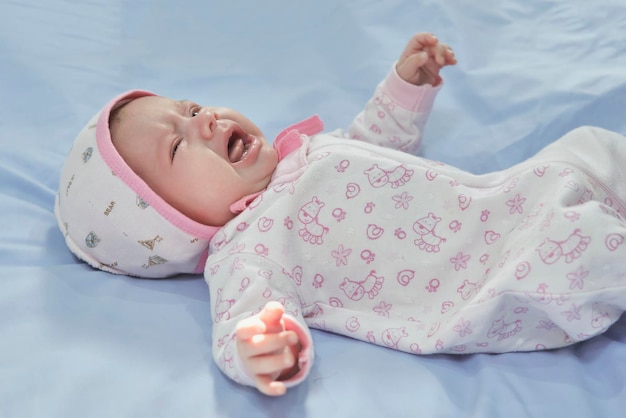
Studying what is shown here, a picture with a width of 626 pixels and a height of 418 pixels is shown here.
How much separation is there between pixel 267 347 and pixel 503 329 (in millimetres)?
390

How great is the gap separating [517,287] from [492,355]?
5.0 inches

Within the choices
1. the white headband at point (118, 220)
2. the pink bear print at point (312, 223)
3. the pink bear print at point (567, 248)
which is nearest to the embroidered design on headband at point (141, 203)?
the white headband at point (118, 220)

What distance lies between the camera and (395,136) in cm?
153

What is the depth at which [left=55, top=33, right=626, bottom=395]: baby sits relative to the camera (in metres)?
1.06

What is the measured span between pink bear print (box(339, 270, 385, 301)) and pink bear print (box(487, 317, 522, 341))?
20cm

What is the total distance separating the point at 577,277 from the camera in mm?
1012

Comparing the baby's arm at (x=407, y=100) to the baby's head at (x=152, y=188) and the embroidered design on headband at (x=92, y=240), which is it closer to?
the baby's head at (x=152, y=188)

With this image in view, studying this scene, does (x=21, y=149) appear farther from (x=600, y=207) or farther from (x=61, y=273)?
(x=600, y=207)

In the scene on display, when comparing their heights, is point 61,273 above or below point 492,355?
below

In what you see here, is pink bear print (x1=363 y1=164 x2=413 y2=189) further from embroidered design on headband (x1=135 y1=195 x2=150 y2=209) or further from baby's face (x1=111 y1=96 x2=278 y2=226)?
embroidered design on headband (x1=135 y1=195 x2=150 y2=209)

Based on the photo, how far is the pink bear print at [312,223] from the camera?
1215 millimetres

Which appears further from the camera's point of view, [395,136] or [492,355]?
[395,136]

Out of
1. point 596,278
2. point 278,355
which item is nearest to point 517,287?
point 596,278

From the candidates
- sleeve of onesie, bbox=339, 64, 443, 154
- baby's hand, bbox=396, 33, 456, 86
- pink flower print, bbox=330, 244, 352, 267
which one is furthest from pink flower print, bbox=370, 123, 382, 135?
pink flower print, bbox=330, 244, 352, 267
